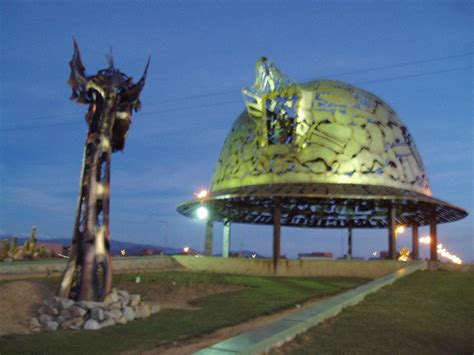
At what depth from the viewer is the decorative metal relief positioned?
2494 cm

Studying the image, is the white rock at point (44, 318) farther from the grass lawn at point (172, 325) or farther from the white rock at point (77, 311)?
the grass lawn at point (172, 325)

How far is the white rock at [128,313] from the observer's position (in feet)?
34.0

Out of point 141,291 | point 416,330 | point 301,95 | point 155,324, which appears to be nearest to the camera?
point 416,330

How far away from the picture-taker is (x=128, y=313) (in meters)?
Result: 10.4

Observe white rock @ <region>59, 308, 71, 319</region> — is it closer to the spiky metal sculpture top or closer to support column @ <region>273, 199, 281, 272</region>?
the spiky metal sculpture top

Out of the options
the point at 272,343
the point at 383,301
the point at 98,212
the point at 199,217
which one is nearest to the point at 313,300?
the point at 383,301

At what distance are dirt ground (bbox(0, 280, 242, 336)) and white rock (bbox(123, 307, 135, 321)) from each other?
1.87 meters

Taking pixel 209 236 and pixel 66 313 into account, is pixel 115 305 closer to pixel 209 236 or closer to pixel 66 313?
pixel 66 313

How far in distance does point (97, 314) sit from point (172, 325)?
5.06 feet

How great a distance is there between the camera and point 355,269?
2266cm

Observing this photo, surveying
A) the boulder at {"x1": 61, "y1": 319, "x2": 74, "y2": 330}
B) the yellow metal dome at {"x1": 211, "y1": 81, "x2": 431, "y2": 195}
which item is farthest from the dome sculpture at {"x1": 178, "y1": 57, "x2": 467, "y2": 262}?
the boulder at {"x1": 61, "y1": 319, "x2": 74, "y2": 330}

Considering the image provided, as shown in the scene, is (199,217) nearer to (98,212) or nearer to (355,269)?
(355,269)

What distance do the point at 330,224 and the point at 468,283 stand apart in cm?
2140

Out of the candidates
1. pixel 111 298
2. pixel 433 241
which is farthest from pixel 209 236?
pixel 111 298
